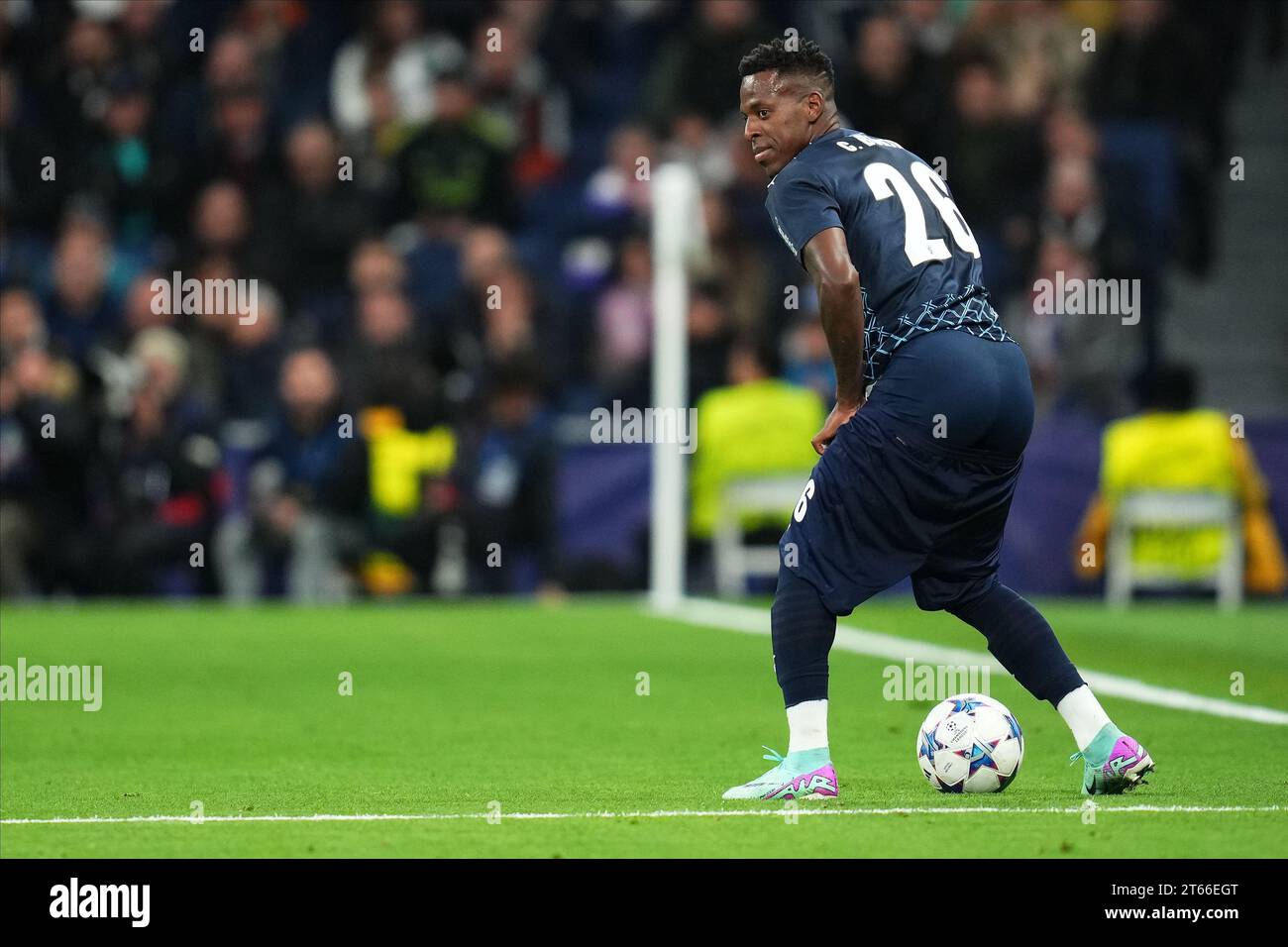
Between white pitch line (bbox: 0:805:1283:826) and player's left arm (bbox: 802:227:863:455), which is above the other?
player's left arm (bbox: 802:227:863:455)

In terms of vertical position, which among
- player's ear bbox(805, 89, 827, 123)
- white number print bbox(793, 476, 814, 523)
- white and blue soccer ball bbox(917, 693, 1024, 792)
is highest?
player's ear bbox(805, 89, 827, 123)

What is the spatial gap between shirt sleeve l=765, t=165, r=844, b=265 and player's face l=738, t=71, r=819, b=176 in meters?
0.16

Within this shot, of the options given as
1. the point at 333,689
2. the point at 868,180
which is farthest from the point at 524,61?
the point at 868,180

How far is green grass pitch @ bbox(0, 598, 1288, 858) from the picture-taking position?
239 inches

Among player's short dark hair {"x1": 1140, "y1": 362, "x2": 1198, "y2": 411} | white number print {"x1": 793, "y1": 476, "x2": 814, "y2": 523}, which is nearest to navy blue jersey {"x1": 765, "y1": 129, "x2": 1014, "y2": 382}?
white number print {"x1": 793, "y1": 476, "x2": 814, "y2": 523}

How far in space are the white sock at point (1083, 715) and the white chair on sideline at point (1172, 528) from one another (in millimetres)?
9179

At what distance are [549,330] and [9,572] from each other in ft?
14.0

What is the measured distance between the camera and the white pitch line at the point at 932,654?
9531 millimetres
